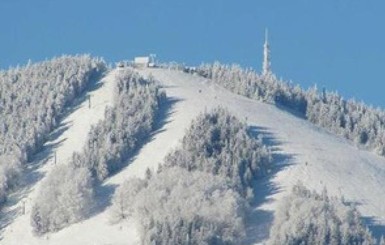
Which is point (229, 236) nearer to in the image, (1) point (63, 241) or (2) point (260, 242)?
(2) point (260, 242)

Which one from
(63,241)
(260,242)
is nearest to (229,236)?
(260,242)

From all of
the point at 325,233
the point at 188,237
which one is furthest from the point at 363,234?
the point at 188,237

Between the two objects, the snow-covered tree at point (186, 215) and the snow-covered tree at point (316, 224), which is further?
the snow-covered tree at point (316, 224)

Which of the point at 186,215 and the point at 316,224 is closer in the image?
the point at 316,224

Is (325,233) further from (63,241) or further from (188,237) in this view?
(63,241)

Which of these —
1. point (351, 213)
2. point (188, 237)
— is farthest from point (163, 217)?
point (351, 213)

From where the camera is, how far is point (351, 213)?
196m

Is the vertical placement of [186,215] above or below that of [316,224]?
above

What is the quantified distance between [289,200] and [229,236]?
304 inches

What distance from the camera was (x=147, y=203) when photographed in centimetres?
19662

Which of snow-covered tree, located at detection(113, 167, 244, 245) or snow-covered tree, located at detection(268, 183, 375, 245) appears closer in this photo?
snow-covered tree, located at detection(113, 167, 244, 245)

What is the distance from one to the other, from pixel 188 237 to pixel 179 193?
32.1 feet

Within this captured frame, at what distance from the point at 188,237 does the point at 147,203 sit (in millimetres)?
8295

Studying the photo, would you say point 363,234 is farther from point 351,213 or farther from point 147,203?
point 147,203
